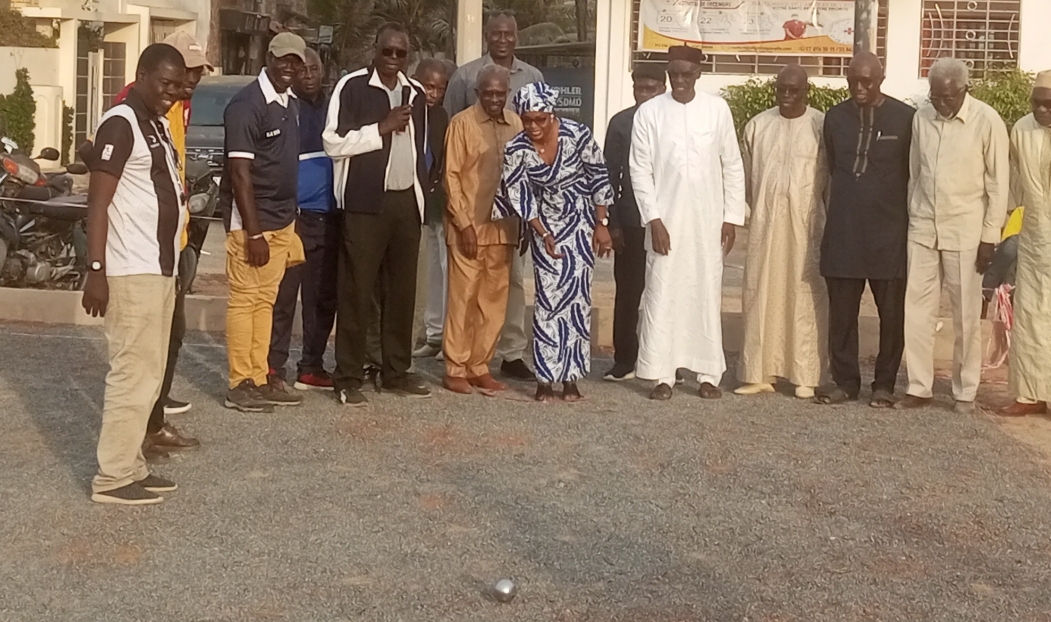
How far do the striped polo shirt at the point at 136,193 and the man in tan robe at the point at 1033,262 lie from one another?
458 centimetres

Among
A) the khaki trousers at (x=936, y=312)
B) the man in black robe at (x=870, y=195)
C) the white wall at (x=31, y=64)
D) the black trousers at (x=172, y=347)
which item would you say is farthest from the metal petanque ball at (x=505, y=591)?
the white wall at (x=31, y=64)

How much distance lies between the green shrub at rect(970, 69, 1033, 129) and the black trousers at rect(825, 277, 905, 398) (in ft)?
31.7

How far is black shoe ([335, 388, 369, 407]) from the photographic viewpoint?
322 inches

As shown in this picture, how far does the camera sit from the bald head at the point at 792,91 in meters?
8.48

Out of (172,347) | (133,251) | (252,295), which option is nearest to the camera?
(133,251)

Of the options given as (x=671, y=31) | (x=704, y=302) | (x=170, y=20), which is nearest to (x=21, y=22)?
(x=170, y=20)

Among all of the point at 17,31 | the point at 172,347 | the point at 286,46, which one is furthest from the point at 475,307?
the point at 17,31

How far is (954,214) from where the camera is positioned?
26.8ft

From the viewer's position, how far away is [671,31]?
18531 millimetres

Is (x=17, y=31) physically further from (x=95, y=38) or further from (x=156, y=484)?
(x=156, y=484)

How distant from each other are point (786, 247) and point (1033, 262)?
A: 133 centimetres

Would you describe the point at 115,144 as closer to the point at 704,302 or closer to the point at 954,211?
the point at 704,302

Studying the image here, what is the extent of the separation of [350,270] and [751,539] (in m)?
3.19

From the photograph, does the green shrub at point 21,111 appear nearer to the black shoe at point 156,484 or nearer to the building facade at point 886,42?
the building facade at point 886,42
